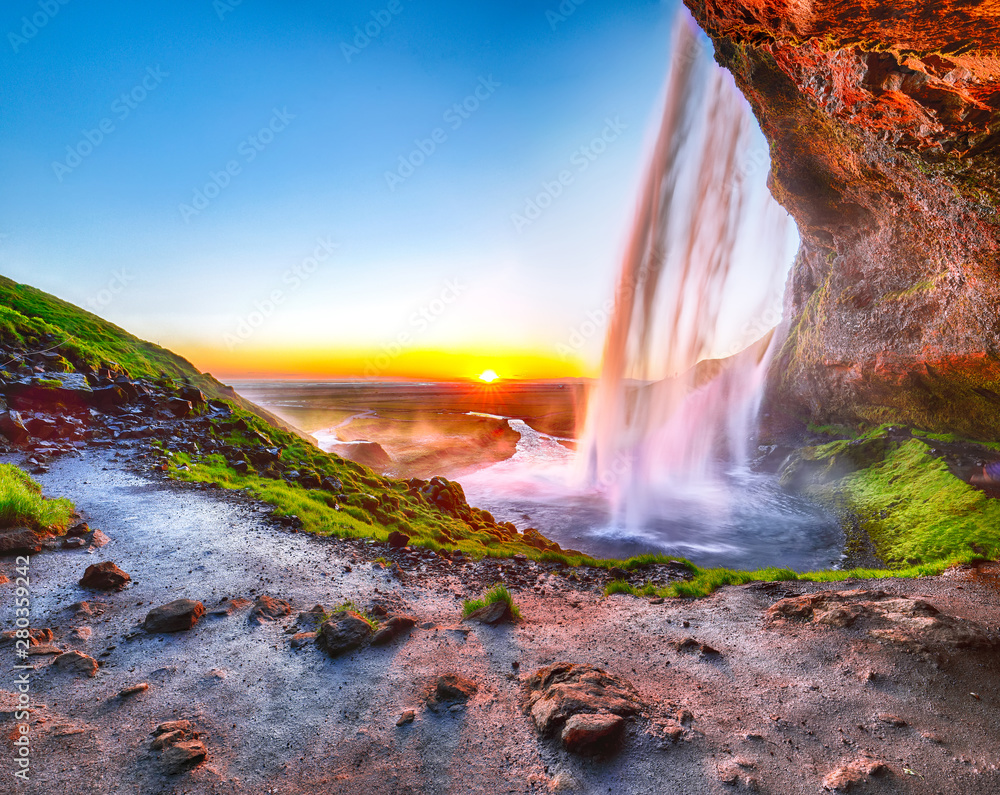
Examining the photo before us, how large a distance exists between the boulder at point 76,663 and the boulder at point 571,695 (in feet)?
16.2

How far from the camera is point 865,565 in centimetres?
1380

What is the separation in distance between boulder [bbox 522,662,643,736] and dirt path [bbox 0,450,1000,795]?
18cm

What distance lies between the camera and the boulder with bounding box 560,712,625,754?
12.4 feet

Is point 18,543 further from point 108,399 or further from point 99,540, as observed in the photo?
point 108,399

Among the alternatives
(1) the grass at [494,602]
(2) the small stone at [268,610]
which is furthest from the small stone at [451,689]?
(2) the small stone at [268,610]

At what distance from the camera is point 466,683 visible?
15.8 ft

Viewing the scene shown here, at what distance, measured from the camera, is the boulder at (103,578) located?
6555 mm

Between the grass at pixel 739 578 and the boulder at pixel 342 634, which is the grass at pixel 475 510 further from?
the boulder at pixel 342 634

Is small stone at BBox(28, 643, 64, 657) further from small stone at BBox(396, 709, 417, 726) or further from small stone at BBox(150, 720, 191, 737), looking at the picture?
small stone at BBox(396, 709, 417, 726)

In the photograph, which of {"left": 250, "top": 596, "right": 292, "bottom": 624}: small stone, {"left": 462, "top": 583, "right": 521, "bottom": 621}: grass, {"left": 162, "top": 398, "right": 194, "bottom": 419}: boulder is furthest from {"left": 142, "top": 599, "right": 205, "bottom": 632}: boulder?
{"left": 162, "top": 398, "right": 194, "bottom": 419}: boulder

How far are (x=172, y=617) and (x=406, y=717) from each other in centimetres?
381

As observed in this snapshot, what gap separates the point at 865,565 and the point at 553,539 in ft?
35.7

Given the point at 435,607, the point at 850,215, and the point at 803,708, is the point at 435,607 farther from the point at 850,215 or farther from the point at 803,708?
the point at 850,215

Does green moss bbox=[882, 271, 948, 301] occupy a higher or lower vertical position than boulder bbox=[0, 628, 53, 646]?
higher
